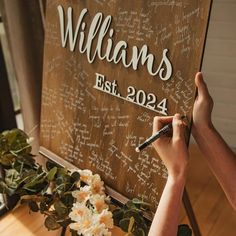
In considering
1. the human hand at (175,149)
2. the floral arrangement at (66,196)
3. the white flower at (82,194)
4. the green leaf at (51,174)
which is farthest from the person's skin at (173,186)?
the green leaf at (51,174)

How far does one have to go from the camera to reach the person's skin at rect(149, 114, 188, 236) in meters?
1.04

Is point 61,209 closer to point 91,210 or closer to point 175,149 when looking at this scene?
point 91,210

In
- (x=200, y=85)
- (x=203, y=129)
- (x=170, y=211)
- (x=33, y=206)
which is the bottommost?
(x=33, y=206)

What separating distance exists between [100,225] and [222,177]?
401mm

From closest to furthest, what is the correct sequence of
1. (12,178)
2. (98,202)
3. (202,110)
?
(202,110) < (98,202) < (12,178)

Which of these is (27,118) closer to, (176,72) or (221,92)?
(221,92)

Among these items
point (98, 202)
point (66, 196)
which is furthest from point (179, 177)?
point (66, 196)

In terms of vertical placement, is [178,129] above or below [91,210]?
above

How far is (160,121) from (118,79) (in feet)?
0.81

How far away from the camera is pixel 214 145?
3.92 ft

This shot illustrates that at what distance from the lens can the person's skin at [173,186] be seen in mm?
1045

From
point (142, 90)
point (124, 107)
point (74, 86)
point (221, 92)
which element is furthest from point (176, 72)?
point (221, 92)

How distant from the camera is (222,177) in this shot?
121cm

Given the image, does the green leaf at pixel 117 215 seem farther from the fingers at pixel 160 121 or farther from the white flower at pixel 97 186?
the fingers at pixel 160 121
